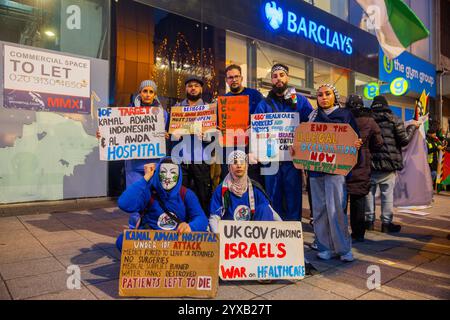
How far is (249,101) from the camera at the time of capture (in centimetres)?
431

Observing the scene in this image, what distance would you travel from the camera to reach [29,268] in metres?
3.50

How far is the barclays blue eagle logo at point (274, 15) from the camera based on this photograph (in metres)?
10.2

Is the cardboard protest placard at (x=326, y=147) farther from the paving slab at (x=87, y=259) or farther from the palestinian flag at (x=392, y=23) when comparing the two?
the palestinian flag at (x=392, y=23)

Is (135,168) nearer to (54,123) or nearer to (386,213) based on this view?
(54,123)

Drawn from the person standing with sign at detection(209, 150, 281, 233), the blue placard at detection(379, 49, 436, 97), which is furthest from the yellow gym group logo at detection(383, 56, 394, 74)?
the person standing with sign at detection(209, 150, 281, 233)

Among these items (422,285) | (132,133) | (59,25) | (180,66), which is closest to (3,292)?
(132,133)

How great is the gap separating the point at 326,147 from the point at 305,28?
29.8ft

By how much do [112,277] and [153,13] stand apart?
6681mm

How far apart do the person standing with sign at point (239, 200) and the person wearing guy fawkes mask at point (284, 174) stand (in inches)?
20.8

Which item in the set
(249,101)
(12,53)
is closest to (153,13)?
(12,53)

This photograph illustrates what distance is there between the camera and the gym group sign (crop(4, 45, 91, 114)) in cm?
619

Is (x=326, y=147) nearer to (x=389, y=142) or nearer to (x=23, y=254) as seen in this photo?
(x=389, y=142)

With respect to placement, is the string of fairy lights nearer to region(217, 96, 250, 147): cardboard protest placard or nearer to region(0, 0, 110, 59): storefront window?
region(0, 0, 110, 59): storefront window

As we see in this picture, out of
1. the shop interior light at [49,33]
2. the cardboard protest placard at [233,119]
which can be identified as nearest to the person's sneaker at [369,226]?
the cardboard protest placard at [233,119]
